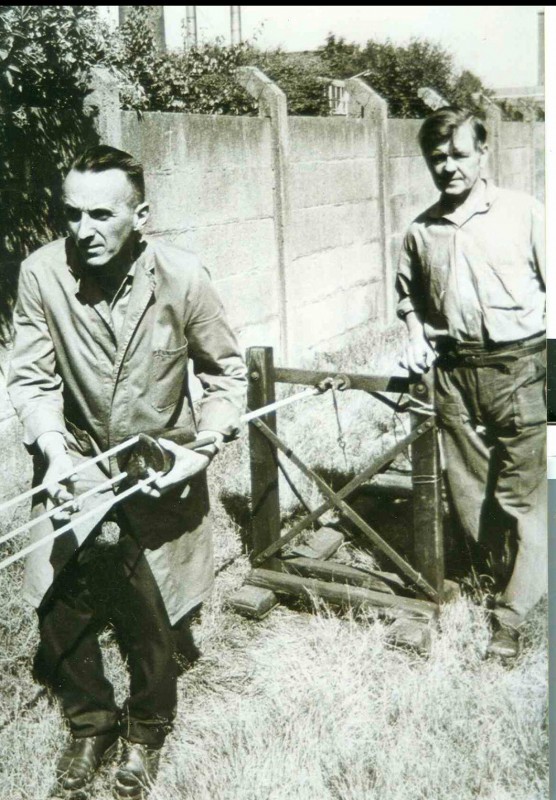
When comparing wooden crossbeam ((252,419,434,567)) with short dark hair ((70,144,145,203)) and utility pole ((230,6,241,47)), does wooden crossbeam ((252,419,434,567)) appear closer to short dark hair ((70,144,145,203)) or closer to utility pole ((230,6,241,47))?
short dark hair ((70,144,145,203))

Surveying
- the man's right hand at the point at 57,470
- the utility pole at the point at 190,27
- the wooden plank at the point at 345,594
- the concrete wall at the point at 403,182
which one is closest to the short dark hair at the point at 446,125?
the concrete wall at the point at 403,182

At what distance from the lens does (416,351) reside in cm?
209

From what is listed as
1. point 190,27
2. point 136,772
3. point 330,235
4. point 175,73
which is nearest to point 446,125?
point 190,27

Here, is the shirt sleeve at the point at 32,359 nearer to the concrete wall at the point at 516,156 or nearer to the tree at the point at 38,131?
the tree at the point at 38,131

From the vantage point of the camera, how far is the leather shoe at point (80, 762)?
1813 millimetres

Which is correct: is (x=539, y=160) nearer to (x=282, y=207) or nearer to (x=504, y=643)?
(x=504, y=643)

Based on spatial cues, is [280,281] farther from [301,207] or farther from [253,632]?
[253,632]

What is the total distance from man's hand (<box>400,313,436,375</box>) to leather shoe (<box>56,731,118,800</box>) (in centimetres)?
110

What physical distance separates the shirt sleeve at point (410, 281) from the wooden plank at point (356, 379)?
0.17m

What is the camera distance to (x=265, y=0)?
1795 mm

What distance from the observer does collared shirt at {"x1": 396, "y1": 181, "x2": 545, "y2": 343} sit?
1.83 meters

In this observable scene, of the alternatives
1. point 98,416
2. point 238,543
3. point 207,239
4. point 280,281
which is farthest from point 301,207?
point 98,416

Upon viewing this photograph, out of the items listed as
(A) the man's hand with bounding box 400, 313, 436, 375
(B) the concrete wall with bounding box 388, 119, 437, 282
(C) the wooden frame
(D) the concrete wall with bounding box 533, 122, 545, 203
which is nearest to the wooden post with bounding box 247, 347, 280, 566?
(C) the wooden frame

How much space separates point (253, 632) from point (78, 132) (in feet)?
4.45
